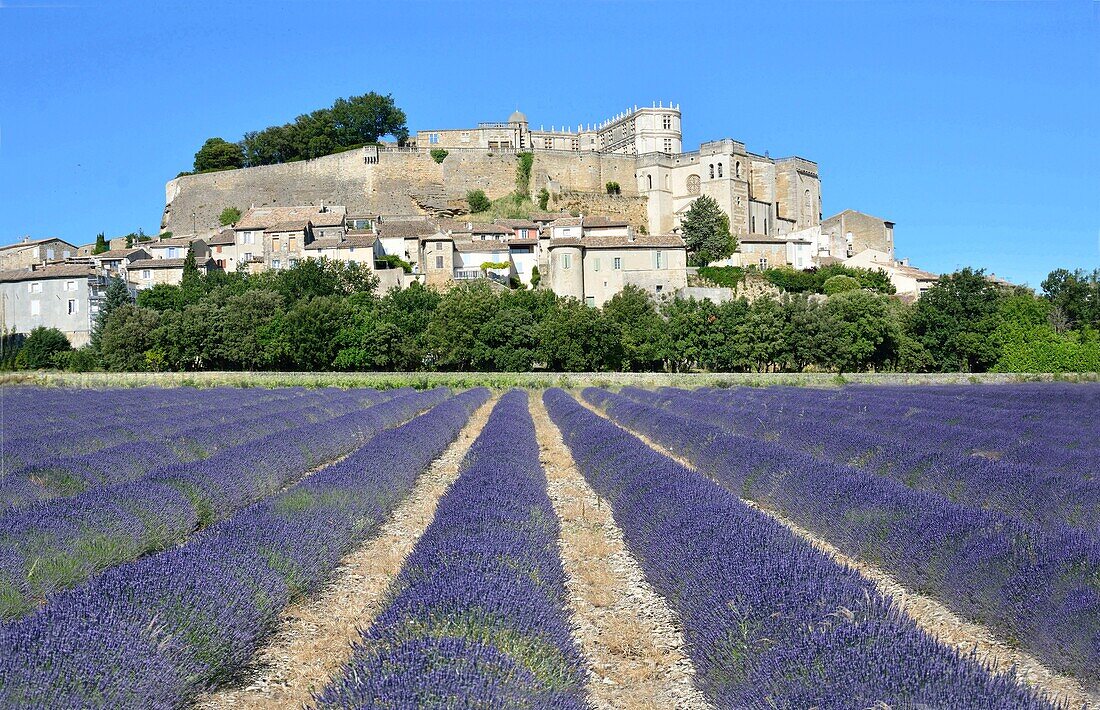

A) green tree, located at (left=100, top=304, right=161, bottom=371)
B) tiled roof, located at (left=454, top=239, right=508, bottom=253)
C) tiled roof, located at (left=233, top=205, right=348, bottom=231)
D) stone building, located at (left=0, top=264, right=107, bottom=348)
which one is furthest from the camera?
tiled roof, located at (left=233, top=205, right=348, bottom=231)

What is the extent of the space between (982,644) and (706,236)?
63.8m

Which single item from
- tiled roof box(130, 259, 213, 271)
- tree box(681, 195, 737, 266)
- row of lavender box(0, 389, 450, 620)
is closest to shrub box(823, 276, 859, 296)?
tree box(681, 195, 737, 266)

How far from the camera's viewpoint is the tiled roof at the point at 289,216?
6894 centimetres

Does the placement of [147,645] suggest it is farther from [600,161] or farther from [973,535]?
[600,161]

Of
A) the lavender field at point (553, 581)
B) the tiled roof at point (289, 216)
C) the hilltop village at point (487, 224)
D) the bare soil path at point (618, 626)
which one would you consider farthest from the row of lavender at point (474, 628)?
the tiled roof at point (289, 216)

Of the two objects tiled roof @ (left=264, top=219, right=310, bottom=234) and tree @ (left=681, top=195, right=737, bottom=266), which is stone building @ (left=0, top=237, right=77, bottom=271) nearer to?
tiled roof @ (left=264, top=219, right=310, bottom=234)

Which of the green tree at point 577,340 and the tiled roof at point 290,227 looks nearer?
the green tree at point 577,340

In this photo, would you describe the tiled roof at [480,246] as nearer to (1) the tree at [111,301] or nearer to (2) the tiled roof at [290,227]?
(2) the tiled roof at [290,227]

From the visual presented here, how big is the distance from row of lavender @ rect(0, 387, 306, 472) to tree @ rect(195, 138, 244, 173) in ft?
217

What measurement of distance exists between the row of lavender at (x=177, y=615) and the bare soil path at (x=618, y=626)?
6.56 feet

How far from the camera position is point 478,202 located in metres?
77.4

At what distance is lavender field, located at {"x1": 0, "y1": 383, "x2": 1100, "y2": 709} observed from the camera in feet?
13.0

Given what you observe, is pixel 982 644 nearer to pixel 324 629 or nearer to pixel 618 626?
pixel 618 626

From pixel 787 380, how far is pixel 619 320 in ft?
35.8
